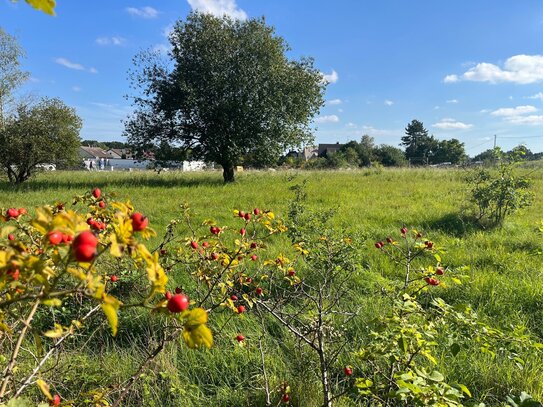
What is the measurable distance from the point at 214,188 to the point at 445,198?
723cm

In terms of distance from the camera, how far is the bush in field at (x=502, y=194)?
6.25 metres

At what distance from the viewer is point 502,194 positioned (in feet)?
20.5

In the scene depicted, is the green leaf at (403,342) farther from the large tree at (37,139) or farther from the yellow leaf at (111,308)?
the large tree at (37,139)

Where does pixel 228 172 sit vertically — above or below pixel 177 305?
above

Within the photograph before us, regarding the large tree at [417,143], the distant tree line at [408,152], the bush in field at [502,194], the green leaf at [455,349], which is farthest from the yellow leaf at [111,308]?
the large tree at [417,143]

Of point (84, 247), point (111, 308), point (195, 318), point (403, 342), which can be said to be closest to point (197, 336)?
point (195, 318)

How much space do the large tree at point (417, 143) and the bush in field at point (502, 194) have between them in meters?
60.2

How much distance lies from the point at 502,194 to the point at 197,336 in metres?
6.82

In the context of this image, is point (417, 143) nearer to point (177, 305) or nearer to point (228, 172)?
point (228, 172)

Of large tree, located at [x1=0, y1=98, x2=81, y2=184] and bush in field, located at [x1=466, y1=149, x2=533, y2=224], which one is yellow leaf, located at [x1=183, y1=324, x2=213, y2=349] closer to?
bush in field, located at [x1=466, y1=149, x2=533, y2=224]

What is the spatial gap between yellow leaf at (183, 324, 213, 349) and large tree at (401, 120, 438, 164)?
221 feet

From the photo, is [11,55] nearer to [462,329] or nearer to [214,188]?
[214,188]

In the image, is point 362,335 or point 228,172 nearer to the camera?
point 362,335

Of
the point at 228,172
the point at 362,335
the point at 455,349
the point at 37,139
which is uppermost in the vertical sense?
the point at 37,139
